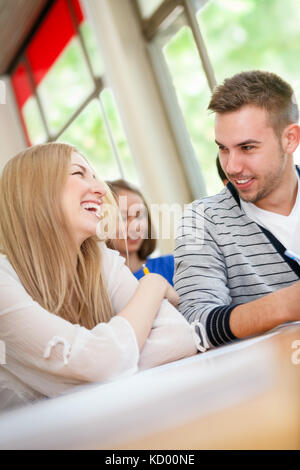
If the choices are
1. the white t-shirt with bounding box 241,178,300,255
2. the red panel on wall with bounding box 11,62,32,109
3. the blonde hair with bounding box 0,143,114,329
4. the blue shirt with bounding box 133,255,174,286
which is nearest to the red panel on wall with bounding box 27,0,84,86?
the red panel on wall with bounding box 11,62,32,109

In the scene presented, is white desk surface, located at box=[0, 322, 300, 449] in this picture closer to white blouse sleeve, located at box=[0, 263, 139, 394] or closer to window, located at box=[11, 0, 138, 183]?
white blouse sleeve, located at box=[0, 263, 139, 394]

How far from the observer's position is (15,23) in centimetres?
347

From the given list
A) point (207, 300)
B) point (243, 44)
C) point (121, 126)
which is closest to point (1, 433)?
point (207, 300)

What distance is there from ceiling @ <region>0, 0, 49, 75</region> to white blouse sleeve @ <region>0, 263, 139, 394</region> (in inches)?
119

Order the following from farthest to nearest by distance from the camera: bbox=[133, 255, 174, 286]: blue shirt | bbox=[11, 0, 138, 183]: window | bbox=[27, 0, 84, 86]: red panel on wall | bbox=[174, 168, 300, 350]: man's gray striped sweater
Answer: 1. bbox=[27, 0, 84, 86]: red panel on wall
2. bbox=[11, 0, 138, 183]: window
3. bbox=[133, 255, 174, 286]: blue shirt
4. bbox=[174, 168, 300, 350]: man's gray striped sweater

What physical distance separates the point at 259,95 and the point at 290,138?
5.9 inches

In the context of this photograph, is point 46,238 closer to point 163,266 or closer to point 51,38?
point 163,266

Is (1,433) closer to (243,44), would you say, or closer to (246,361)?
(246,361)

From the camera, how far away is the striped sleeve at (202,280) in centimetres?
86

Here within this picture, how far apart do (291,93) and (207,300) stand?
2.17 ft

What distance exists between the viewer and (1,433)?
377 mm

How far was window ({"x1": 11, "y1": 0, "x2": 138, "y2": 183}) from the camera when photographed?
320cm

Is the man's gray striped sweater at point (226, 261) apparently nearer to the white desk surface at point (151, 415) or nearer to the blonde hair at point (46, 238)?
the blonde hair at point (46, 238)

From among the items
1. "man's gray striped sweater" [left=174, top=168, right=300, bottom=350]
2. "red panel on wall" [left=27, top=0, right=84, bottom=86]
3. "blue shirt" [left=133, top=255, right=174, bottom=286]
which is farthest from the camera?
"red panel on wall" [left=27, top=0, right=84, bottom=86]
